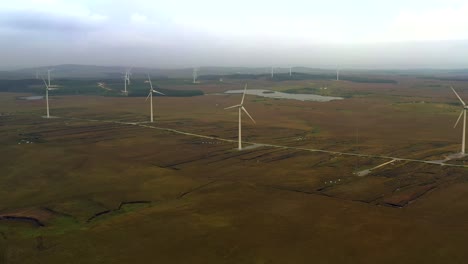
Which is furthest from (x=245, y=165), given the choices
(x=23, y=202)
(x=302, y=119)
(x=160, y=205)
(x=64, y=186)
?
(x=302, y=119)

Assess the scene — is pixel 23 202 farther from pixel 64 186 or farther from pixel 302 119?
pixel 302 119

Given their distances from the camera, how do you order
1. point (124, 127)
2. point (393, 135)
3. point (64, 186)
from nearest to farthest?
point (64, 186) < point (393, 135) < point (124, 127)

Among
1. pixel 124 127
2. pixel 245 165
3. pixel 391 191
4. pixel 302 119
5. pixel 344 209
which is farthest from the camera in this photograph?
pixel 302 119

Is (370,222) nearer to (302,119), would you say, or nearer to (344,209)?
(344,209)

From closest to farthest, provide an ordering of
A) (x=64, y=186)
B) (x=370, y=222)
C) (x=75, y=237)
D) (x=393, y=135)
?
(x=75, y=237), (x=370, y=222), (x=64, y=186), (x=393, y=135)

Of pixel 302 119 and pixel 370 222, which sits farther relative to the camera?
pixel 302 119

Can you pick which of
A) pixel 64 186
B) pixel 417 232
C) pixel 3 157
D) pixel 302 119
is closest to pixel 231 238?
pixel 417 232
